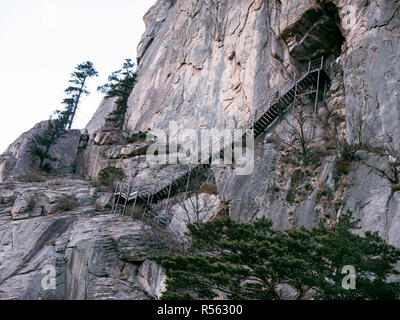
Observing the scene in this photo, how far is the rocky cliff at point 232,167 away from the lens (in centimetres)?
2186

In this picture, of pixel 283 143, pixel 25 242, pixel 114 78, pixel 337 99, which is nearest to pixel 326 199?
pixel 283 143

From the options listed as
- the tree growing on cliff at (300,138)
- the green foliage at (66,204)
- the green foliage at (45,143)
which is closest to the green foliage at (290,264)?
the tree growing on cliff at (300,138)

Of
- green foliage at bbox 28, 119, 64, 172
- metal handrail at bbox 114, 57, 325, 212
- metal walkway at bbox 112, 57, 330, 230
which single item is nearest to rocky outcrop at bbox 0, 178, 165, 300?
metal walkway at bbox 112, 57, 330, 230

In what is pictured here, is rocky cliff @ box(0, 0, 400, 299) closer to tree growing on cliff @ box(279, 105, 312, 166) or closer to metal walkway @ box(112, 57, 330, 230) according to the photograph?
tree growing on cliff @ box(279, 105, 312, 166)

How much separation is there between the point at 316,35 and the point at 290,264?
21853 millimetres

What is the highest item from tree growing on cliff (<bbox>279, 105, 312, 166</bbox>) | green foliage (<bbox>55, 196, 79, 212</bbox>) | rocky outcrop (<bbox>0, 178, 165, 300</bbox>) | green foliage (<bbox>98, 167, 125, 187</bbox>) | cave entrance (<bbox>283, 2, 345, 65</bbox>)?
cave entrance (<bbox>283, 2, 345, 65</bbox>)

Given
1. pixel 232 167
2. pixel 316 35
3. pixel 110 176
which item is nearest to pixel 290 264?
pixel 232 167

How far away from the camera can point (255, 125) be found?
1168 inches

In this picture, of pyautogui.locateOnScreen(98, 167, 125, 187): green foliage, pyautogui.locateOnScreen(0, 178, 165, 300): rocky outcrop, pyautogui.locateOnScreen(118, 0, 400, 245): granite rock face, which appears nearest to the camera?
pyautogui.locateOnScreen(118, 0, 400, 245): granite rock face

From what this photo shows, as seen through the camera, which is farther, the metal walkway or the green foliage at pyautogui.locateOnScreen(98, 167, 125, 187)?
the green foliage at pyautogui.locateOnScreen(98, 167, 125, 187)

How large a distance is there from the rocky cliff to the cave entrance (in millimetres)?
77

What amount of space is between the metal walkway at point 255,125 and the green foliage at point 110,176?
364cm

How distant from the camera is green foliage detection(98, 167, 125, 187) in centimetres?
3528

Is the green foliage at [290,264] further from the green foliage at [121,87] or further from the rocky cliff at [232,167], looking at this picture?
the green foliage at [121,87]
